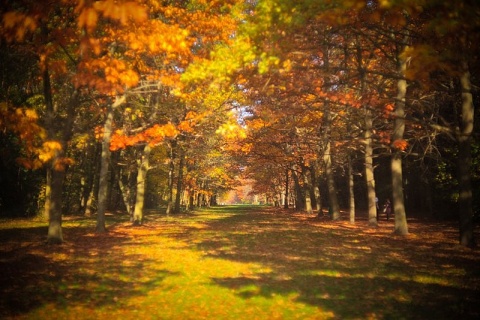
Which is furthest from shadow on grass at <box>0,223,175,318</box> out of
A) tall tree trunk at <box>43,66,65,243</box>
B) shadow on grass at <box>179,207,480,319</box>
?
shadow on grass at <box>179,207,480,319</box>

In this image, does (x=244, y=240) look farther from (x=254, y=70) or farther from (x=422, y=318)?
(x=422, y=318)

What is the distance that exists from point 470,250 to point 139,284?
11654mm

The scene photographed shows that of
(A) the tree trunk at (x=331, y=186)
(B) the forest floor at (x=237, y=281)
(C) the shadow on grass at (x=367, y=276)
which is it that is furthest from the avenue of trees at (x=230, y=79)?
(C) the shadow on grass at (x=367, y=276)

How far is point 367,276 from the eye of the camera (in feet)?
28.4

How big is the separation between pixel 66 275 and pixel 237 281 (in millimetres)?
4497

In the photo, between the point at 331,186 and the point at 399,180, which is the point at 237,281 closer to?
the point at 399,180

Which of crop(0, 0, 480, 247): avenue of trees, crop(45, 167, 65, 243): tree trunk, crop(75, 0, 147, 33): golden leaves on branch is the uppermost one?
crop(0, 0, 480, 247): avenue of trees

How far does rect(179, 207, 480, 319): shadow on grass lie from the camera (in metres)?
6.41

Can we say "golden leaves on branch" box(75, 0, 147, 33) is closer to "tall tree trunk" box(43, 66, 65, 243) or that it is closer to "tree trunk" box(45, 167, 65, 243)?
"tall tree trunk" box(43, 66, 65, 243)

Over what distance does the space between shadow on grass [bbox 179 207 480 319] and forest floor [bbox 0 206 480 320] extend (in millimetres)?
28

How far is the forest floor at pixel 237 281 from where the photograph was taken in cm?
614

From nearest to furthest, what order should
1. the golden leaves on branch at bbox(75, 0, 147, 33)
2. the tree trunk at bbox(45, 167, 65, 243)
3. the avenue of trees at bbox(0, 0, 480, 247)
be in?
1. the golden leaves on branch at bbox(75, 0, 147, 33)
2. the avenue of trees at bbox(0, 0, 480, 247)
3. the tree trunk at bbox(45, 167, 65, 243)

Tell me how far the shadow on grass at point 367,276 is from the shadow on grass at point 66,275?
243cm

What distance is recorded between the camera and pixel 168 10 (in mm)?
12359
